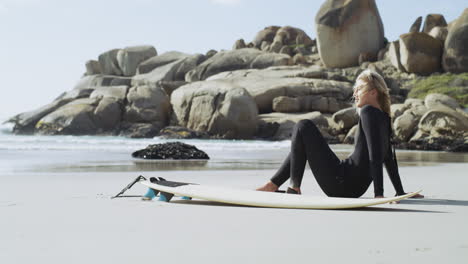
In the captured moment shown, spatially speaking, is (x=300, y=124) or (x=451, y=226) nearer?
(x=451, y=226)

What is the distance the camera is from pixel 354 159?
15.4 ft

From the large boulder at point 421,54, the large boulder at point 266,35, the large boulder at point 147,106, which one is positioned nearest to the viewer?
the large boulder at point 147,106

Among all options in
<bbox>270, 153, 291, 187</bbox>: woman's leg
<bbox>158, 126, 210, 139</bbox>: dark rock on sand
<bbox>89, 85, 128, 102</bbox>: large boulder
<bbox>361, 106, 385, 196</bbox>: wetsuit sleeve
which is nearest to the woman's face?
<bbox>361, 106, 385, 196</bbox>: wetsuit sleeve

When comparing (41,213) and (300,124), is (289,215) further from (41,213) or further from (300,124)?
(41,213)

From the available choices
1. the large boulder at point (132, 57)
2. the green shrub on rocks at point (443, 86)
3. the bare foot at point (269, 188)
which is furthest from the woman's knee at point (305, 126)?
the large boulder at point (132, 57)

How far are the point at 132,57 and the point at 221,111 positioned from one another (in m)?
27.2

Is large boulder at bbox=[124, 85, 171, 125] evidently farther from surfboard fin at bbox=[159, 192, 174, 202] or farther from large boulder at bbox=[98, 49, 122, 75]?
surfboard fin at bbox=[159, 192, 174, 202]

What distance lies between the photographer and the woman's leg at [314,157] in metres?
4.74

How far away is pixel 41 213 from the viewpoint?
4164 millimetres

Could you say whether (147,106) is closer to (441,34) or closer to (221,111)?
(221,111)

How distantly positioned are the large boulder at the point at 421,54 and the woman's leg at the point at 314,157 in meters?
34.0

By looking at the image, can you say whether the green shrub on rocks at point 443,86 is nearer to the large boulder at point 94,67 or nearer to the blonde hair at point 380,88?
the blonde hair at point 380,88

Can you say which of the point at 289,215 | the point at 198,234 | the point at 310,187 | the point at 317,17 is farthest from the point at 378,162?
the point at 317,17

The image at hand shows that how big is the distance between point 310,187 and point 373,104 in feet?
7.77
